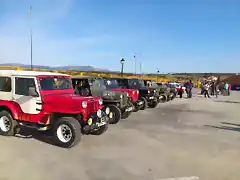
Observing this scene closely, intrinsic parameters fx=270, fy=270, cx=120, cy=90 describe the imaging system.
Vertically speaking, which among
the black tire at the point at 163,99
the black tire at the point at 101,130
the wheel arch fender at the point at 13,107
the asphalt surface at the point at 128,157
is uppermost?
the wheel arch fender at the point at 13,107

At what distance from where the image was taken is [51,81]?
7656 mm

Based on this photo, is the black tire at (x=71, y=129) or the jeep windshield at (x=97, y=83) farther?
the jeep windshield at (x=97, y=83)

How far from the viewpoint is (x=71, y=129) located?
6551mm

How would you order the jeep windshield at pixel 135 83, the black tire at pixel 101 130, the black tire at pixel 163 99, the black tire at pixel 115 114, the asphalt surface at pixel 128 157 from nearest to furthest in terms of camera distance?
the asphalt surface at pixel 128 157 < the black tire at pixel 101 130 < the black tire at pixel 115 114 < the jeep windshield at pixel 135 83 < the black tire at pixel 163 99

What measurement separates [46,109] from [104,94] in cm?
382

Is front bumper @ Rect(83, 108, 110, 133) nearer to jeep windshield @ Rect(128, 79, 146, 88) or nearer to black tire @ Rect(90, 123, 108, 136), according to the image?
black tire @ Rect(90, 123, 108, 136)

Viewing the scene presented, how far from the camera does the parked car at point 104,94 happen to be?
397 inches

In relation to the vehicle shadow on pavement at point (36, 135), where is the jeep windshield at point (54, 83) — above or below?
above

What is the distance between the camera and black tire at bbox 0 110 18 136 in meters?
7.43

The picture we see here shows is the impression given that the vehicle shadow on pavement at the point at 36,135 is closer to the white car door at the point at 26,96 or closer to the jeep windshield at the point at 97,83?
the white car door at the point at 26,96

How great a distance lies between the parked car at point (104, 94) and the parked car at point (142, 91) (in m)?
3.48

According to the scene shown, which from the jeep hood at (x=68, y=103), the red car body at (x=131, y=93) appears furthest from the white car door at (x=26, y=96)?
the red car body at (x=131, y=93)

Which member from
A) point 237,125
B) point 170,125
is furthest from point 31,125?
point 237,125

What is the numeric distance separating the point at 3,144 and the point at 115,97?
483cm
